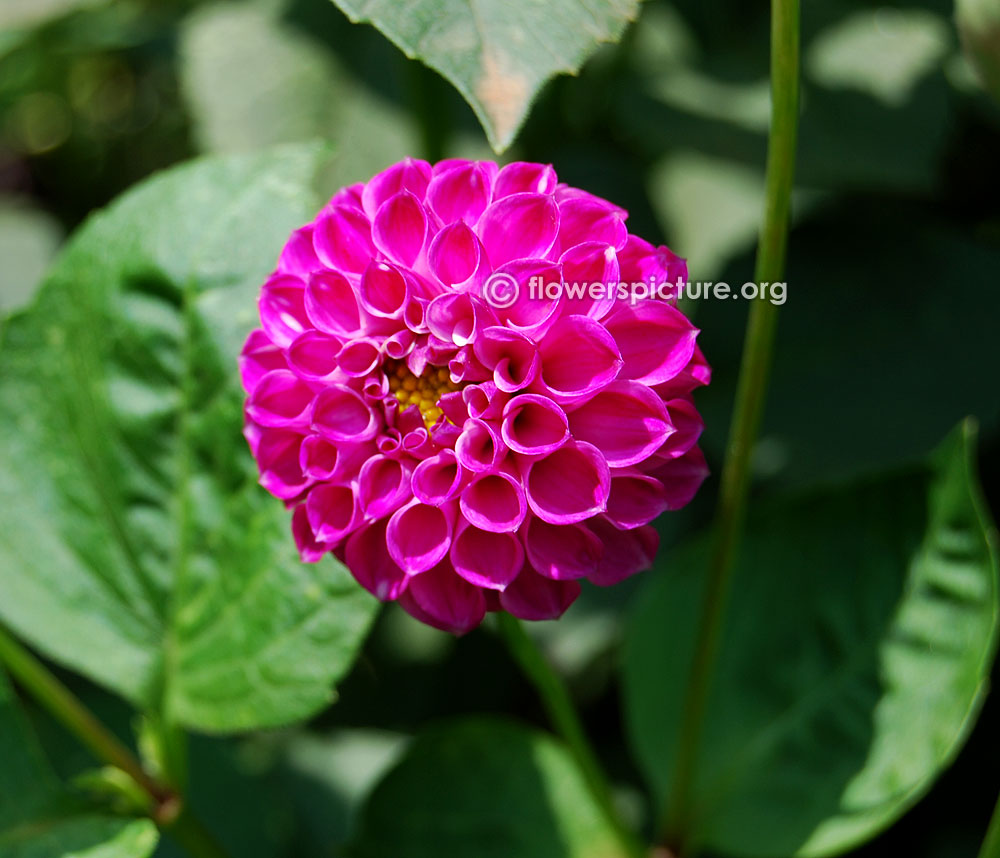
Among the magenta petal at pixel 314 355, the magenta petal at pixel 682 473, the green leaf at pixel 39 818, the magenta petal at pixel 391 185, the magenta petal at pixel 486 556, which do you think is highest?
the magenta petal at pixel 391 185

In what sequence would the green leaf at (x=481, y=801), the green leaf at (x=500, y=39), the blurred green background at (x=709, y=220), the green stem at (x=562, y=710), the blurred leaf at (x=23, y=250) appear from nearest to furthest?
1. the green leaf at (x=500, y=39)
2. the green stem at (x=562, y=710)
3. the green leaf at (x=481, y=801)
4. the blurred green background at (x=709, y=220)
5. the blurred leaf at (x=23, y=250)

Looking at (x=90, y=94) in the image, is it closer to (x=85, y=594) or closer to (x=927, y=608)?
(x=85, y=594)

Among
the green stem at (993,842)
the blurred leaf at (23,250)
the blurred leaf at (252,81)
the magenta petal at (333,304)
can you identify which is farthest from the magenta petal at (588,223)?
the blurred leaf at (23,250)

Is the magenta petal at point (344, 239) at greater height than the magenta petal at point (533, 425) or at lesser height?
greater

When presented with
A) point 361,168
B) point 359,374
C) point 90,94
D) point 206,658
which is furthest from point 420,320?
point 90,94

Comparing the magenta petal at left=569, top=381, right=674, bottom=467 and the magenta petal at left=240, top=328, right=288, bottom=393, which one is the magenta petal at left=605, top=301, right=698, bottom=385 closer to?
the magenta petal at left=569, top=381, right=674, bottom=467

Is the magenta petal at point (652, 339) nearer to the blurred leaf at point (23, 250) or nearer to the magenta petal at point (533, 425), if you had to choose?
the magenta petal at point (533, 425)
